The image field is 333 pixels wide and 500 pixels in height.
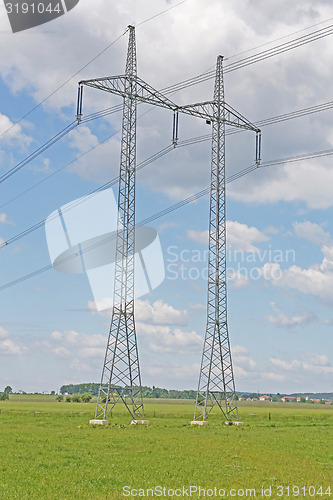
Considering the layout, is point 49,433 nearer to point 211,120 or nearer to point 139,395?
point 139,395

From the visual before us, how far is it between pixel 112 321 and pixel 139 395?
773cm

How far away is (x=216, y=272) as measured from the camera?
60125mm

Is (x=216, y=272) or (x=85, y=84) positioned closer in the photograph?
(x=85, y=84)

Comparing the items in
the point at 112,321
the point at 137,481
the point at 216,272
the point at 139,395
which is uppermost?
the point at 216,272

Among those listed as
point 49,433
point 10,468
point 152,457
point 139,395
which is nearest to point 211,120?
point 139,395

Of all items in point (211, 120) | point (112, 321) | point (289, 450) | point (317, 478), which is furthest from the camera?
point (211, 120)

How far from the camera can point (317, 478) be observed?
27672 millimetres

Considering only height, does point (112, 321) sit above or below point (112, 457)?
above

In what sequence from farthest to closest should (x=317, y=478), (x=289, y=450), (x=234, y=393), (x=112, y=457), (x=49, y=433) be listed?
(x=234, y=393) → (x=49, y=433) → (x=289, y=450) → (x=112, y=457) → (x=317, y=478)

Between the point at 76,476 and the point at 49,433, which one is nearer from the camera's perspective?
the point at 76,476

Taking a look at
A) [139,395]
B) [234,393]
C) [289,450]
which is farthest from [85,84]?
[289,450]

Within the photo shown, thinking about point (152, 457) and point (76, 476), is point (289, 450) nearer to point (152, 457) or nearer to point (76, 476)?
point (152, 457)

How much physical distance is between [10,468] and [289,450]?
60.4ft

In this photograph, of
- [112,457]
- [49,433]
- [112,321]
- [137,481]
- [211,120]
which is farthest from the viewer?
[211,120]
